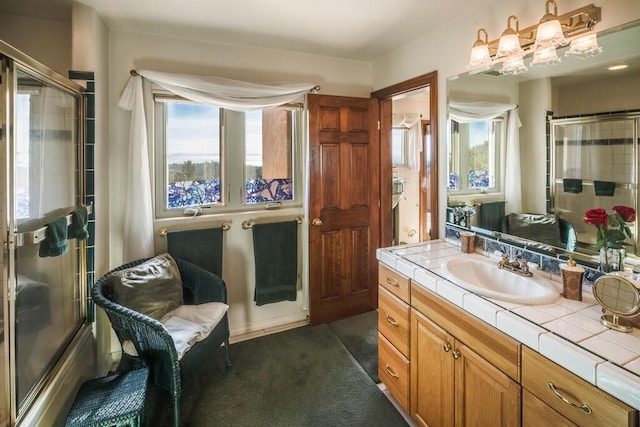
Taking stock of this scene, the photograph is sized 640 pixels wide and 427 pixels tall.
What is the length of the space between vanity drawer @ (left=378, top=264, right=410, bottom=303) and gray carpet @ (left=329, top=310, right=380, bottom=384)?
696 mm

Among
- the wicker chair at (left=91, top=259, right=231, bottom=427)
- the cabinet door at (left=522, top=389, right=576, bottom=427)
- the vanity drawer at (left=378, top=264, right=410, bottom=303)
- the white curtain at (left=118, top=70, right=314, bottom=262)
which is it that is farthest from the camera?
the white curtain at (left=118, top=70, right=314, bottom=262)

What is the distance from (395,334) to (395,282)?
30 cm

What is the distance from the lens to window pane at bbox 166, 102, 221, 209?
2.40 metres

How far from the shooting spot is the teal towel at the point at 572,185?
1.46 metres

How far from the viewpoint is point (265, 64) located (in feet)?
8.41

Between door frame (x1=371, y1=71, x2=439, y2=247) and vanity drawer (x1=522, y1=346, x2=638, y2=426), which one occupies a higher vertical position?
door frame (x1=371, y1=71, x2=439, y2=247)

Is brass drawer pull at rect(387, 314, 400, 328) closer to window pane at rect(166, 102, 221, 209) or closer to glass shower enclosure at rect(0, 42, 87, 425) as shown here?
window pane at rect(166, 102, 221, 209)

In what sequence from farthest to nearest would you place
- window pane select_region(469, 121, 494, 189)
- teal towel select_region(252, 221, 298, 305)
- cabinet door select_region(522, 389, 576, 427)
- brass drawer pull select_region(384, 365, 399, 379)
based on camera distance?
1. teal towel select_region(252, 221, 298, 305)
2. window pane select_region(469, 121, 494, 189)
3. brass drawer pull select_region(384, 365, 399, 379)
4. cabinet door select_region(522, 389, 576, 427)

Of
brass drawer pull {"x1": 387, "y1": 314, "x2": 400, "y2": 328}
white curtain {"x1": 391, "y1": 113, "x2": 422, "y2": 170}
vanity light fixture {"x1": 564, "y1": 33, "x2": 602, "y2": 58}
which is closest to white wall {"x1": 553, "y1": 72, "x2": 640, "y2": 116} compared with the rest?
vanity light fixture {"x1": 564, "y1": 33, "x2": 602, "y2": 58}

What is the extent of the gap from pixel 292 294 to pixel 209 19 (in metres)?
2.09

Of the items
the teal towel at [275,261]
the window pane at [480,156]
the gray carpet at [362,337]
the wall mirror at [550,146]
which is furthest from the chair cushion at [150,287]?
the window pane at [480,156]

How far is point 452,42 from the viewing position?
6.84 feet

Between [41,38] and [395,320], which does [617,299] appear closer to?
[395,320]

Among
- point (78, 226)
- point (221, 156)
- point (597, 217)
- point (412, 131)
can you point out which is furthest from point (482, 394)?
point (412, 131)
